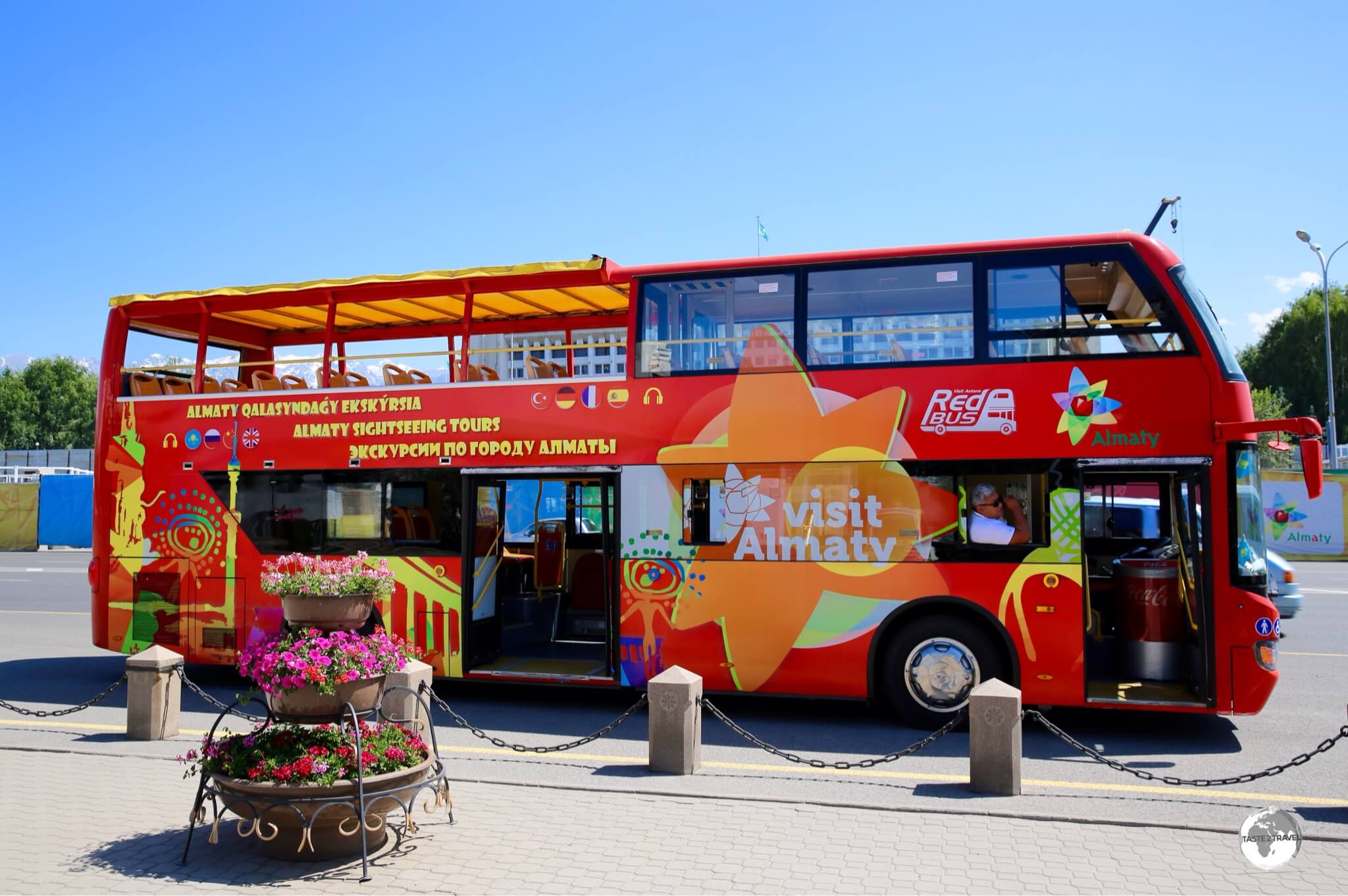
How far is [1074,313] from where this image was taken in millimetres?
8766

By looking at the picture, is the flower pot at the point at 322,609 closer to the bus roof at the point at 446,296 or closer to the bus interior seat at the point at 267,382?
the bus roof at the point at 446,296

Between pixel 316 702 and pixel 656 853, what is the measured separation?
6.90ft

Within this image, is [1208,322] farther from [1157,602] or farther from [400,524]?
[400,524]

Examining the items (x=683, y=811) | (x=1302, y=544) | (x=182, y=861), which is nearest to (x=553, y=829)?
(x=683, y=811)

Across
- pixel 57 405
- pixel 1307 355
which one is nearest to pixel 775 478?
pixel 1307 355

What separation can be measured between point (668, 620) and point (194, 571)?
552 cm

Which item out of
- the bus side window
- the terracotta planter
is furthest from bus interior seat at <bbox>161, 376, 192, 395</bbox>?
the terracotta planter

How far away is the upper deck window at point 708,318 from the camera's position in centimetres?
951

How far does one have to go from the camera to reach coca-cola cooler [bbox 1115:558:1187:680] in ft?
30.3

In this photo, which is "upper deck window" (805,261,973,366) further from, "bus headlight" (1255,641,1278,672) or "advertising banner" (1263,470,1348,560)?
"advertising banner" (1263,470,1348,560)

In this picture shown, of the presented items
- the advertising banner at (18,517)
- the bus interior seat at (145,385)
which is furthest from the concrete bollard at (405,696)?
the advertising banner at (18,517)

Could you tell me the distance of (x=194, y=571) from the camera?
1127cm

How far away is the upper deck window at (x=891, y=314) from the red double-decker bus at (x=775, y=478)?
0.03 m

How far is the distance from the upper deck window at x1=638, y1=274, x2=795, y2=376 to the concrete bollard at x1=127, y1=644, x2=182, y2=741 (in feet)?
16.4
